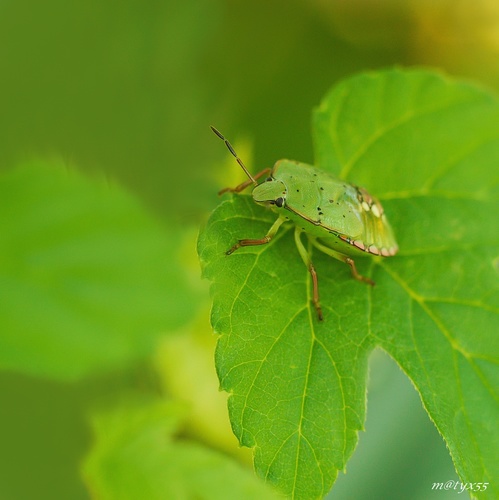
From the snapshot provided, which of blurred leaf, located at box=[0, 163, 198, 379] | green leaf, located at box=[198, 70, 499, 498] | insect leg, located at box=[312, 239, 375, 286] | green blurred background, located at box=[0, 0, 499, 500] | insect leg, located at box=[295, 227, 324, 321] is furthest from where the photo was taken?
green blurred background, located at box=[0, 0, 499, 500]

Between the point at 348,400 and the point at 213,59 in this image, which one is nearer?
the point at 348,400

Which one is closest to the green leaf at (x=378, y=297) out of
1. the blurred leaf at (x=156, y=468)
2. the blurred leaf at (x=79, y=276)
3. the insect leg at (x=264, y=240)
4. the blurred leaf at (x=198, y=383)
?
the insect leg at (x=264, y=240)

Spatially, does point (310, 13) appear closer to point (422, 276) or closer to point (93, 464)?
point (422, 276)

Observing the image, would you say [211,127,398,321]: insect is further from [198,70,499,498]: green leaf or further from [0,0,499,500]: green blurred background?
[0,0,499,500]: green blurred background

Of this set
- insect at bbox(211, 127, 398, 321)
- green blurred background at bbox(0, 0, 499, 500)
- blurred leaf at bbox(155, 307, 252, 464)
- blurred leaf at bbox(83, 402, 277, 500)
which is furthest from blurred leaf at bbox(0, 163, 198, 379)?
insect at bbox(211, 127, 398, 321)

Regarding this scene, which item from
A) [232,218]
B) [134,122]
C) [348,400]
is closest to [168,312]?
[232,218]

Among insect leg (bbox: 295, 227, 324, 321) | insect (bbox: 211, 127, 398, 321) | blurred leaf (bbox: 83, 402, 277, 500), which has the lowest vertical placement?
blurred leaf (bbox: 83, 402, 277, 500)

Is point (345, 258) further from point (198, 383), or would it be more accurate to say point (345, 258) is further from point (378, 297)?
point (198, 383)
